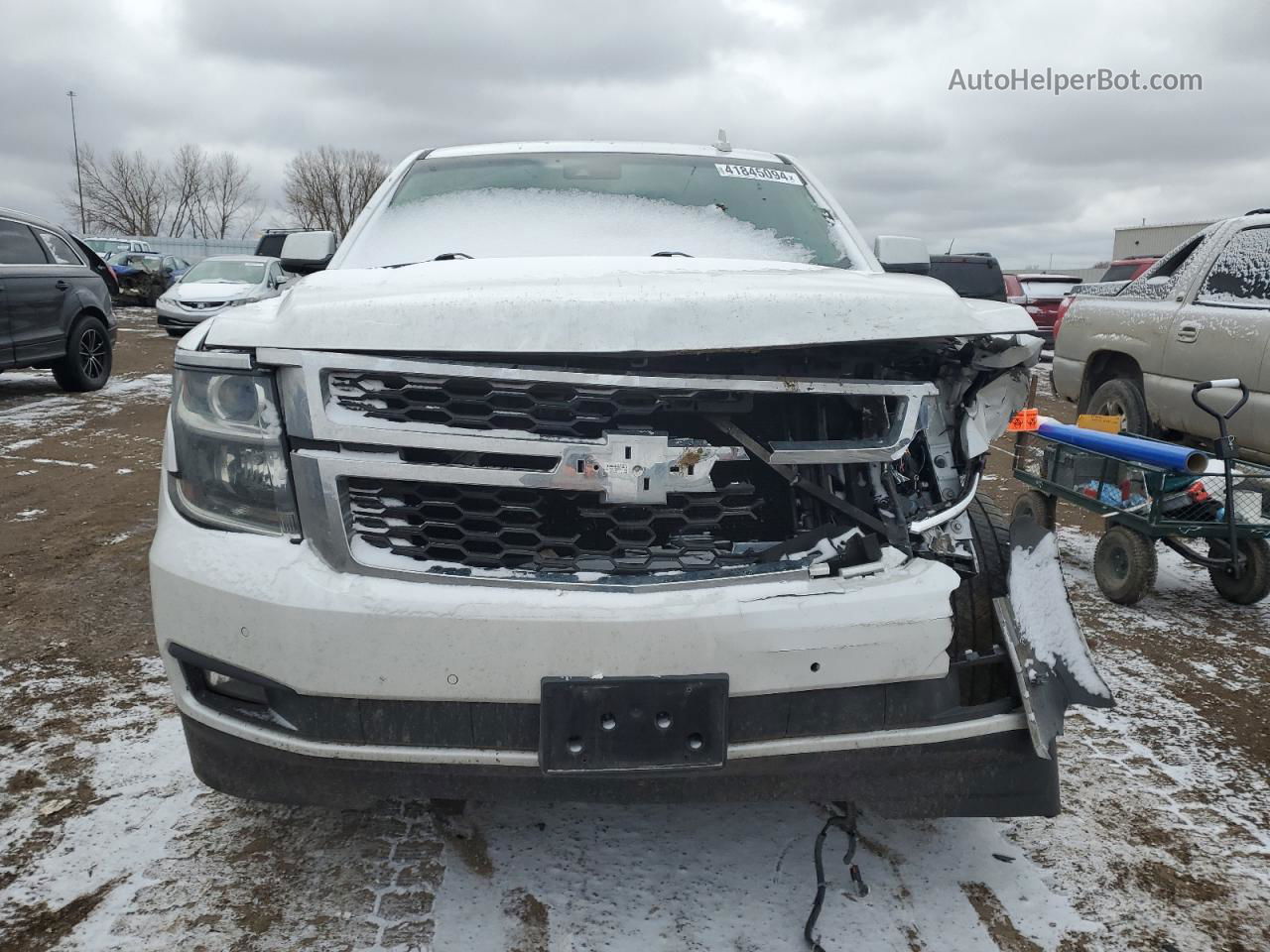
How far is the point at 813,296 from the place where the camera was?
5.85 ft

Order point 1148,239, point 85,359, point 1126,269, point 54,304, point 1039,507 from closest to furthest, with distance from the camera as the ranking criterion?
point 1039,507, point 54,304, point 85,359, point 1126,269, point 1148,239

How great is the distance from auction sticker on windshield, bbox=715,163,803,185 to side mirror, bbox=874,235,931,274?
470mm

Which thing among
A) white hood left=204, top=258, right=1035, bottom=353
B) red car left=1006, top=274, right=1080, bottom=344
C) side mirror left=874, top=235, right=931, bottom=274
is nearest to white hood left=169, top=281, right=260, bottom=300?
red car left=1006, top=274, right=1080, bottom=344

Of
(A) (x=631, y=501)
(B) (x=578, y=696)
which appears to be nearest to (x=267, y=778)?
(B) (x=578, y=696)

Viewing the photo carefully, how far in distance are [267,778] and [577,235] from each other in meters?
1.79

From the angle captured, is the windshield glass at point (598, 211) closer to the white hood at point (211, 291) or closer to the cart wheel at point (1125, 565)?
the cart wheel at point (1125, 565)

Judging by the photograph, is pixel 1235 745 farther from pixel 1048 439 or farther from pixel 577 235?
pixel 577 235

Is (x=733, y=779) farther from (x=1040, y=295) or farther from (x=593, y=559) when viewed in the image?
(x=1040, y=295)

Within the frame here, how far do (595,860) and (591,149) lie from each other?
Answer: 2487 millimetres

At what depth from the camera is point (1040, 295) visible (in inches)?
679

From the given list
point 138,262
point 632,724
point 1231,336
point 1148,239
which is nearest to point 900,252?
point 632,724

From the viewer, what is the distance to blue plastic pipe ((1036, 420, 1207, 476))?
3688 millimetres

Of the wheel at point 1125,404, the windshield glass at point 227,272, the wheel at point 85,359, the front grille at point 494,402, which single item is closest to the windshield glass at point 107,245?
the windshield glass at point 227,272

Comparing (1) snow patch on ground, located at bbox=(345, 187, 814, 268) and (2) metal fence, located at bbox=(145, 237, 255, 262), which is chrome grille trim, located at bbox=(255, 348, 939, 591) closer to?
(1) snow patch on ground, located at bbox=(345, 187, 814, 268)
